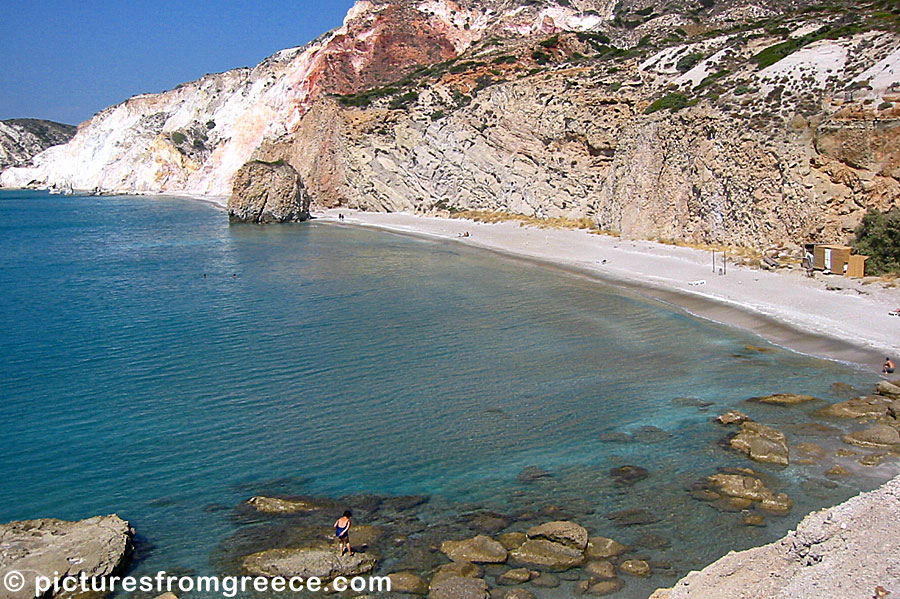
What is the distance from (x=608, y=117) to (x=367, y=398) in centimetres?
3075

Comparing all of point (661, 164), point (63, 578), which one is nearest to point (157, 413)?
point (63, 578)

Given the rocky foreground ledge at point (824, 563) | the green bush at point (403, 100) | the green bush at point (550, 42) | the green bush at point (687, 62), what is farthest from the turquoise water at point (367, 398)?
the green bush at point (550, 42)

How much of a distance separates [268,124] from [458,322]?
2922 inches

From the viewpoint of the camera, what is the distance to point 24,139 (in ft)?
543

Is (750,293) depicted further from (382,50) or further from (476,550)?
(382,50)

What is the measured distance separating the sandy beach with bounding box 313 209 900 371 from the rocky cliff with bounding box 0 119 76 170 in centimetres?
15670

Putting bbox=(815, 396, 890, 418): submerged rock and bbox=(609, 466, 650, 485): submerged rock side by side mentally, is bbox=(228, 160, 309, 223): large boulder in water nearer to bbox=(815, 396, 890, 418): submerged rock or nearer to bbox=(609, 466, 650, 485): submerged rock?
bbox=(815, 396, 890, 418): submerged rock

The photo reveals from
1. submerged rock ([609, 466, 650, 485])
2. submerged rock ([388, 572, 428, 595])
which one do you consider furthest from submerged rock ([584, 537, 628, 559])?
submerged rock ([388, 572, 428, 595])

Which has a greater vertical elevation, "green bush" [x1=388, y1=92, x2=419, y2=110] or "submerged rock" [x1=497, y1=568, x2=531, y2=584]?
"green bush" [x1=388, y1=92, x2=419, y2=110]

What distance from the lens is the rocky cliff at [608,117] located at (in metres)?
27.6

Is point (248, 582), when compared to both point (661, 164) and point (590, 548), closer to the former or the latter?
point (590, 548)

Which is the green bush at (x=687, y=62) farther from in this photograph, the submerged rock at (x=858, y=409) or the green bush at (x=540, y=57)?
the submerged rock at (x=858, y=409)

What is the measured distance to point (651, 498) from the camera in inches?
433

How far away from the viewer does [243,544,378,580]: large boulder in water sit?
9.02 metres
